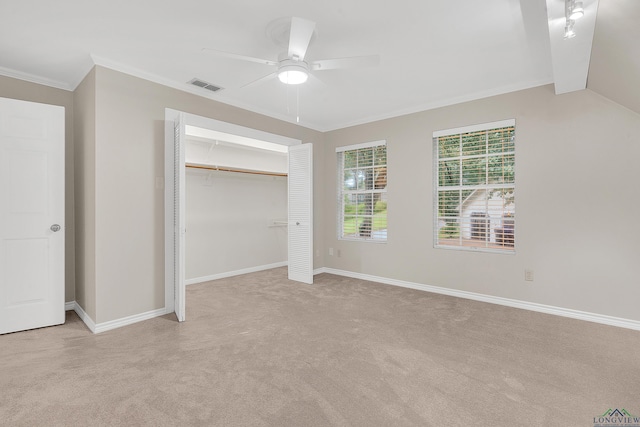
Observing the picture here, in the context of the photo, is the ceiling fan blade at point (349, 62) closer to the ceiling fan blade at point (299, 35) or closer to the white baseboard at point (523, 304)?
the ceiling fan blade at point (299, 35)

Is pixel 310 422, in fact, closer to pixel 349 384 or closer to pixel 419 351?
pixel 349 384

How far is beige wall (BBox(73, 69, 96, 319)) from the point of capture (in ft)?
9.95

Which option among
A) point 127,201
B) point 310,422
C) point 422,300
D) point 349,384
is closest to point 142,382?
point 310,422

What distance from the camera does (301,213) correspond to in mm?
4848

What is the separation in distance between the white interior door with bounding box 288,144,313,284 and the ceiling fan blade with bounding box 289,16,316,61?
2266 mm

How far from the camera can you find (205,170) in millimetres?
4969

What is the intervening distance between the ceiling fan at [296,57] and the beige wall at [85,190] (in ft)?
5.44

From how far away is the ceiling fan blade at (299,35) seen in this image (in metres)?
2.07

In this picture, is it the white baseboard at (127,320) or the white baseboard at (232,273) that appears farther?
the white baseboard at (232,273)

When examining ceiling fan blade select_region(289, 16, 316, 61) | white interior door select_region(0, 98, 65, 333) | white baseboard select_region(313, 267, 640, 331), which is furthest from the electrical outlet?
white interior door select_region(0, 98, 65, 333)

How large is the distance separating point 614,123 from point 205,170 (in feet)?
16.8

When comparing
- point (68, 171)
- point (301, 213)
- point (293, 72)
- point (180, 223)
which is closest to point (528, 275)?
point (301, 213)

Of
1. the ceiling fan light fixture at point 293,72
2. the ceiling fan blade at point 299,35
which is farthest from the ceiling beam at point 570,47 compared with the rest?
the ceiling fan light fixture at point 293,72

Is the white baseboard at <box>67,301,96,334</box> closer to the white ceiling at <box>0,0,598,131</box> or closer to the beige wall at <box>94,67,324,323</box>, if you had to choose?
the beige wall at <box>94,67,324,323</box>
